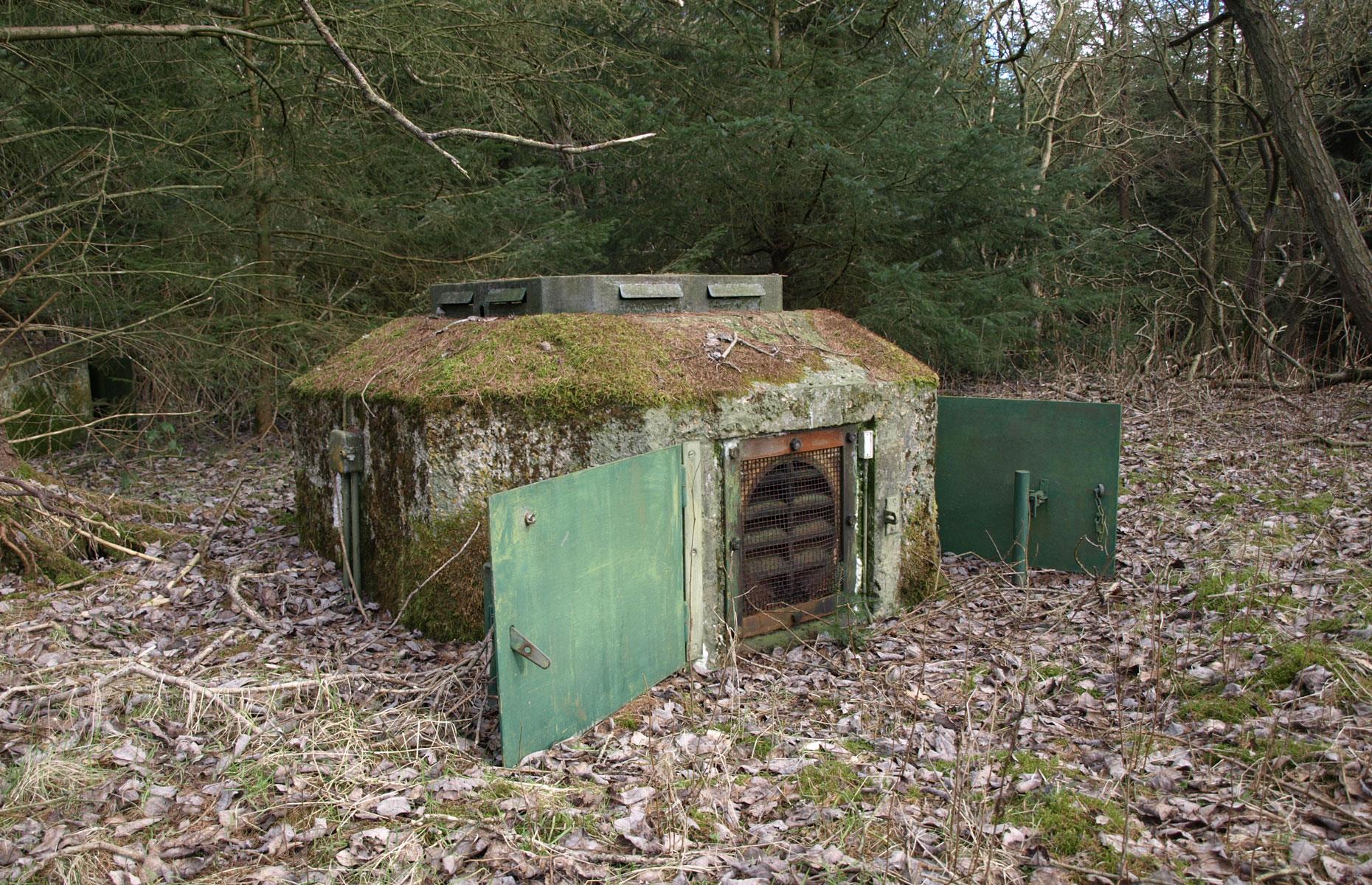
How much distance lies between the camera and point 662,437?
466 centimetres

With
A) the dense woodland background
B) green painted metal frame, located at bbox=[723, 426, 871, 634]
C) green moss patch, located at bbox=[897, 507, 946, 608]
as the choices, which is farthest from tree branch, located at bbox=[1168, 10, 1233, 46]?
green painted metal frame, located at bbox=[723, 426, 871, 634]

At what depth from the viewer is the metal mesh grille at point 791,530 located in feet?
16.6

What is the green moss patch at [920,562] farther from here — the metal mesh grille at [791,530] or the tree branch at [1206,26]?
the tree branch at [1206,26]

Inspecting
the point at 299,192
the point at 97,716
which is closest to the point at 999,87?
the point at 299,192

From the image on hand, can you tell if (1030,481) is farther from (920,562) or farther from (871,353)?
(871,353)

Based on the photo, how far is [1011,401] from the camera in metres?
6.40

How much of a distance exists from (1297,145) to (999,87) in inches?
252

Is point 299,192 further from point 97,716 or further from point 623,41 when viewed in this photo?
point 97,716

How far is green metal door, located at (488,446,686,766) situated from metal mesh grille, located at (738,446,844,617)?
1.88 feet

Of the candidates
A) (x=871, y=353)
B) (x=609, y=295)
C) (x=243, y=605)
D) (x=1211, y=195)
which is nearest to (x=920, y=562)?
(x=871, y=353)

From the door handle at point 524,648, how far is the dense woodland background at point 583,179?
488cm

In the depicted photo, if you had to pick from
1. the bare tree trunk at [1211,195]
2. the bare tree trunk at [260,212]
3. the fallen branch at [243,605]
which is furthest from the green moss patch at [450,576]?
the bare tree trunk at [1211,195]

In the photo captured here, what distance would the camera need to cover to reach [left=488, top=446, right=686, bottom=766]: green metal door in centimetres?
357

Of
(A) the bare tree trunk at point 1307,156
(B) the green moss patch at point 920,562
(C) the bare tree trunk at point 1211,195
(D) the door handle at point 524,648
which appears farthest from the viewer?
(C) the bare tree trunk at point 1211,195
